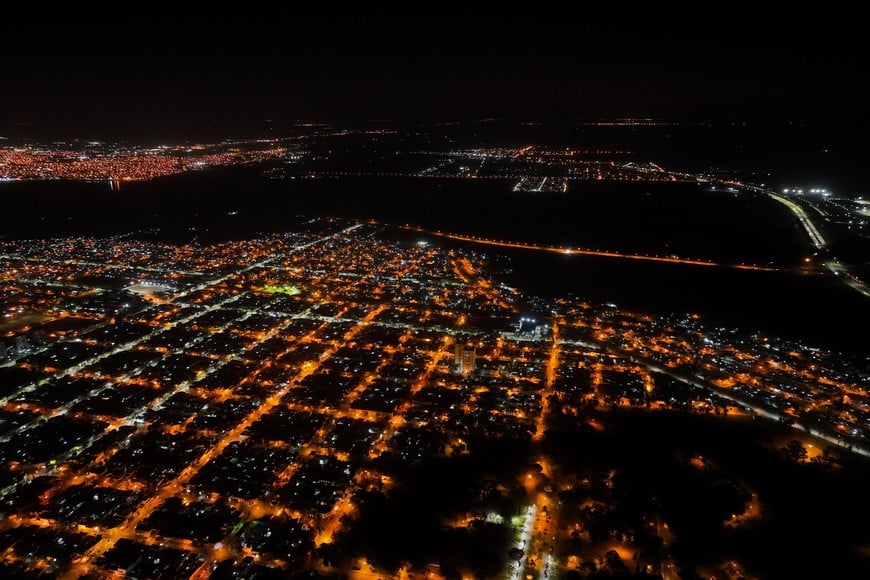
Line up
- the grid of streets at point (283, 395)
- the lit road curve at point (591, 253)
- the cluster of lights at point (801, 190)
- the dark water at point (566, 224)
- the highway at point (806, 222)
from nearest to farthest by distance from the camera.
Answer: the grid of streets at point (283, 395) → the dark water at point (566, 224) → the lit road curve at point (591, 253) → the highway at point (806, 222) → the cluster of lights at point (801, 190)

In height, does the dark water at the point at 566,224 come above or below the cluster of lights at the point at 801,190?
below

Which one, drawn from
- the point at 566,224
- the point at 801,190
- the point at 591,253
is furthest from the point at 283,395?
the point at 801,190

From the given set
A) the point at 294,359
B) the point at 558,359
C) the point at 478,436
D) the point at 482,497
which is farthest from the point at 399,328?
the point at 482,497

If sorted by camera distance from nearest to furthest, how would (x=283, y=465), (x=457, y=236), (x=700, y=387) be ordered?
(x=283, y=465)
(x=700, y=387)
(x=457, y=236)

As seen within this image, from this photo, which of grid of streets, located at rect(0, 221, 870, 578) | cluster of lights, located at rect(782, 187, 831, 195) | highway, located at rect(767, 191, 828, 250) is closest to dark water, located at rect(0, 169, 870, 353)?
highway, located at rect(767, 191, 828, 250)

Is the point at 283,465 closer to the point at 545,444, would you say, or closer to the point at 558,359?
the point at 545,444

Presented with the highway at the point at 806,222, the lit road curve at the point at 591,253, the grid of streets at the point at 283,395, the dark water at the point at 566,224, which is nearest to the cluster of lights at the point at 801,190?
the highway at the point at 806,222

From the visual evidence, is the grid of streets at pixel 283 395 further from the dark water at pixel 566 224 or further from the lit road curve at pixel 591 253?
the lit road curve at pixel 591 253

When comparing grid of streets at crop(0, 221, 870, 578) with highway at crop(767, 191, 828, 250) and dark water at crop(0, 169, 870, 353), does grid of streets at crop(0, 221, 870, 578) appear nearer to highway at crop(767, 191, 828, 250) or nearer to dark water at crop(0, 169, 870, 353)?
dark water at crop(0, 169, 870, 353)

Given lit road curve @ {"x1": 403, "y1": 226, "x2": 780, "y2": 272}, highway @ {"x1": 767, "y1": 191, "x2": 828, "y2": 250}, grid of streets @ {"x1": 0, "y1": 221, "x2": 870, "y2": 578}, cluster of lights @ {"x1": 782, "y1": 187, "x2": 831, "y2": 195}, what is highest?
cluster of lights @ {"x1": 782, "y1": 187, "x2": 831, "y2": 195}
